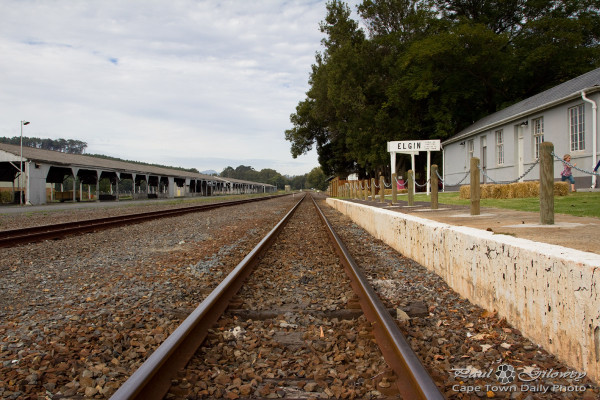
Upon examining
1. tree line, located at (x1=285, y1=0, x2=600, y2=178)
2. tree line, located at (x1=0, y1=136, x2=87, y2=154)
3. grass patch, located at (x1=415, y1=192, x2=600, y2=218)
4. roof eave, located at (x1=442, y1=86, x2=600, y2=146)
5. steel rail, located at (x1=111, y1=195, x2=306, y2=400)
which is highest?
tree line, located at (x1=0, y1=136, x2=87, y2=154)

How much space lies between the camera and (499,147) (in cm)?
2042

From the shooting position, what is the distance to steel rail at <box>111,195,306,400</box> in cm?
205

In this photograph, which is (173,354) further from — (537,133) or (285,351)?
(537,133)

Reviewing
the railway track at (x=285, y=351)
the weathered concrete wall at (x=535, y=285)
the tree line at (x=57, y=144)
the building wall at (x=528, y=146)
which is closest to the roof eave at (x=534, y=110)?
the building wall at (x=528, y=146)

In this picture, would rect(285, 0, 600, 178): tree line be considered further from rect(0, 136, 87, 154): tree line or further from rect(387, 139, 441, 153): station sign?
rect(0, 136, 87, 154): tree line

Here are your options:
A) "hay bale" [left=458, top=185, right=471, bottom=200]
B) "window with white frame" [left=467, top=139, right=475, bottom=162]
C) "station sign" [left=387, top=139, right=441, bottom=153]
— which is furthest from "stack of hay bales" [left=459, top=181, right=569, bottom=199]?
"window with white frame" [left=467, top=139, right=475, bottom=162]

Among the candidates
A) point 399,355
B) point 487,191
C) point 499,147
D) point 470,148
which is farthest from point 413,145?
point 399,355

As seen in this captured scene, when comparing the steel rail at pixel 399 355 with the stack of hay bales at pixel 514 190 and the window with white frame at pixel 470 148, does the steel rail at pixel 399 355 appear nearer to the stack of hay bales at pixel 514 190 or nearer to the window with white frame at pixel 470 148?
the stack of hay bales at pixel 514 190

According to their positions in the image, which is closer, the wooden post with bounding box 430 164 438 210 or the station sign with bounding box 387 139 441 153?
the wooden post with bounding box 430 164 438 210

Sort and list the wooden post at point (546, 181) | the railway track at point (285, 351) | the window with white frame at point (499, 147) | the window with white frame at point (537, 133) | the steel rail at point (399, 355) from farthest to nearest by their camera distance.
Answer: the window with white frame at point (499, 147)
the window with white frame at point (537, 133)
the wooden post at point (546, 181)
the railway track at point (285, 351)
the steel rail at point (399, 355)

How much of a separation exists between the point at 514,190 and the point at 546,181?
9560 millimetres

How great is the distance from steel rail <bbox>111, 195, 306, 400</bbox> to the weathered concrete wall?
7.73ft

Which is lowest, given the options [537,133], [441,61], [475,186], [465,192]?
[465,192]

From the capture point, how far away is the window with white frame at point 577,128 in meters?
14.2
